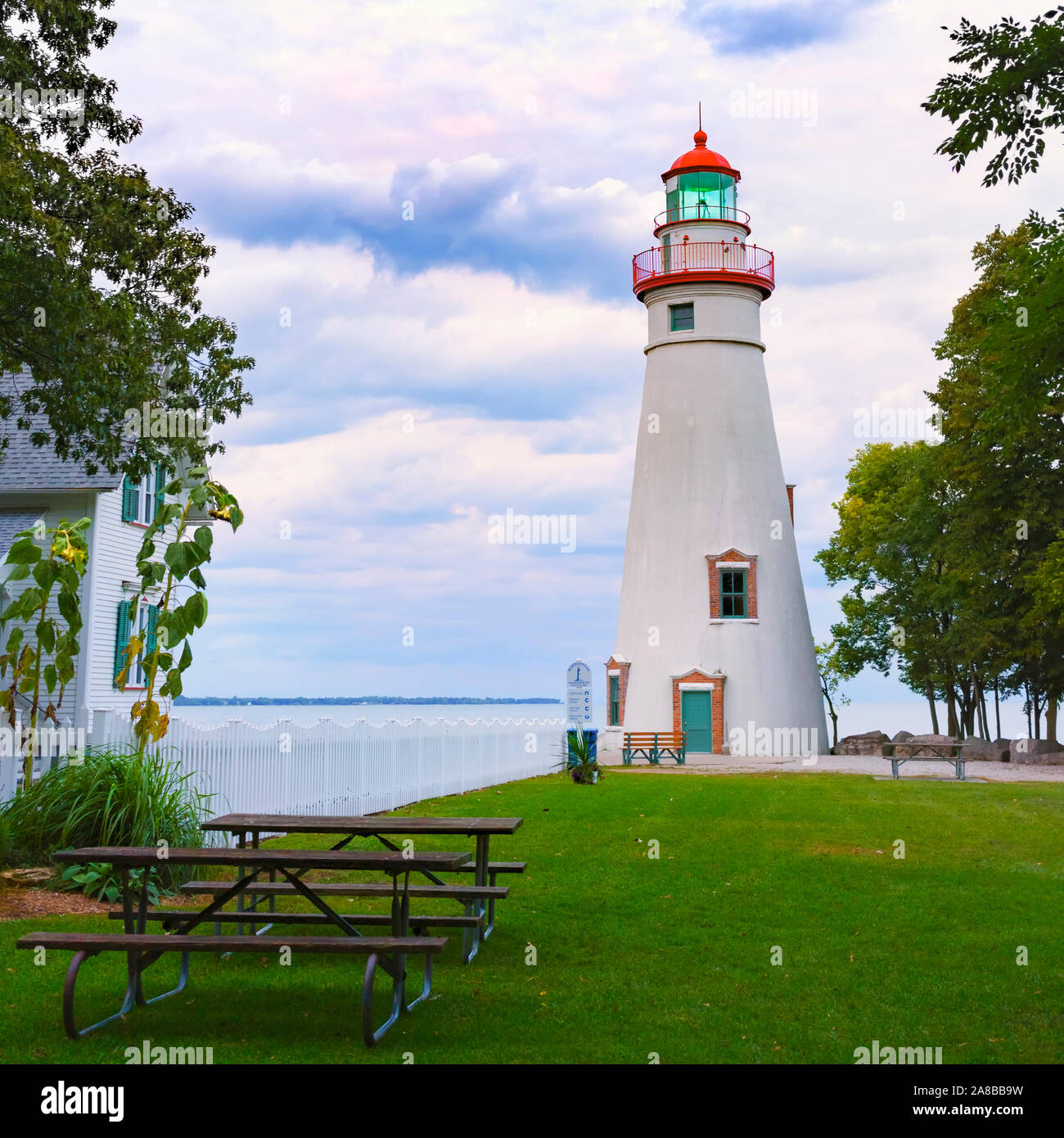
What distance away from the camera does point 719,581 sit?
29.3 m

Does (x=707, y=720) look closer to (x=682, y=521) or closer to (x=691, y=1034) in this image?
(x=682, y=521)

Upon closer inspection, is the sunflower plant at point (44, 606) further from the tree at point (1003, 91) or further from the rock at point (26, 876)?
the tree at point (1003, 91)

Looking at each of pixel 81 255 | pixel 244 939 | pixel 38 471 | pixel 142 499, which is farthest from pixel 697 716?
pixel 244 939

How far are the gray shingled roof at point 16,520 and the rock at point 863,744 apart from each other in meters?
22.3

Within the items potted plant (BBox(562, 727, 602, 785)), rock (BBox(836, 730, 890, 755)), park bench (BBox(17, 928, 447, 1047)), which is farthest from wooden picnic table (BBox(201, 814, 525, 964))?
rock (BBox(836, 730, 890, 755))

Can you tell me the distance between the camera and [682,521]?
2970cm

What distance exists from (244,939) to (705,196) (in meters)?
27.9

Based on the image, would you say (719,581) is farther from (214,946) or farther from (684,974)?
(214,946)

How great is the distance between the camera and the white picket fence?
12672 mm

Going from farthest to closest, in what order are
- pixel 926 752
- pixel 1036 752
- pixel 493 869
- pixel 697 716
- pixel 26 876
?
pixel 697 716
pixel 1036 752
pixel 926 752
pixel 26 876
pixel 493 869

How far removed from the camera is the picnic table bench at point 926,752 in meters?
23.3
